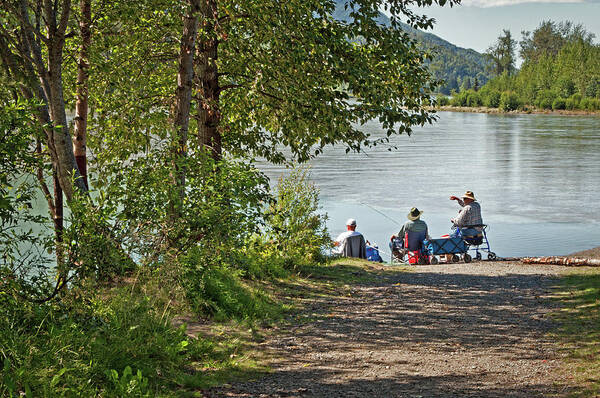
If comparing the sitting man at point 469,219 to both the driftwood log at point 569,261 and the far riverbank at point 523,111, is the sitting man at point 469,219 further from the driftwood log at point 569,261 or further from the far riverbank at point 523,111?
the far riverbank at point 523,111

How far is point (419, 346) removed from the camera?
6520 millimetres

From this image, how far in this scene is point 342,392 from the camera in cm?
507

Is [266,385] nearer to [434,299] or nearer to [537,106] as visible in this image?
[434,299]

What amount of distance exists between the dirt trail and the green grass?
16 cm

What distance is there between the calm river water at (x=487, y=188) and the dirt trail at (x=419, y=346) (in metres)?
9.58

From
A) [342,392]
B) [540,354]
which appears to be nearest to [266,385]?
[342,392]

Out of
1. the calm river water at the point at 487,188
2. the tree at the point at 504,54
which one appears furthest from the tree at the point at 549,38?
the calm river water at the point at 487,188

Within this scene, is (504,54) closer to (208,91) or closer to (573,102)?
(573,102)

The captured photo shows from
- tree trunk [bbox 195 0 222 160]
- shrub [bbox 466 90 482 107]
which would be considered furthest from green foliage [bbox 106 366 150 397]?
shrub [bbox 466 90 482 107]

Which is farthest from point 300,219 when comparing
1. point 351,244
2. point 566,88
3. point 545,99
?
point 566,88

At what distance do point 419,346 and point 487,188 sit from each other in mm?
23557

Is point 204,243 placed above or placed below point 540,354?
above

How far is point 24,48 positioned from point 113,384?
4.62 meters

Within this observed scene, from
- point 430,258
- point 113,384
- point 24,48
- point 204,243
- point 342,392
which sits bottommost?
point 430,258
